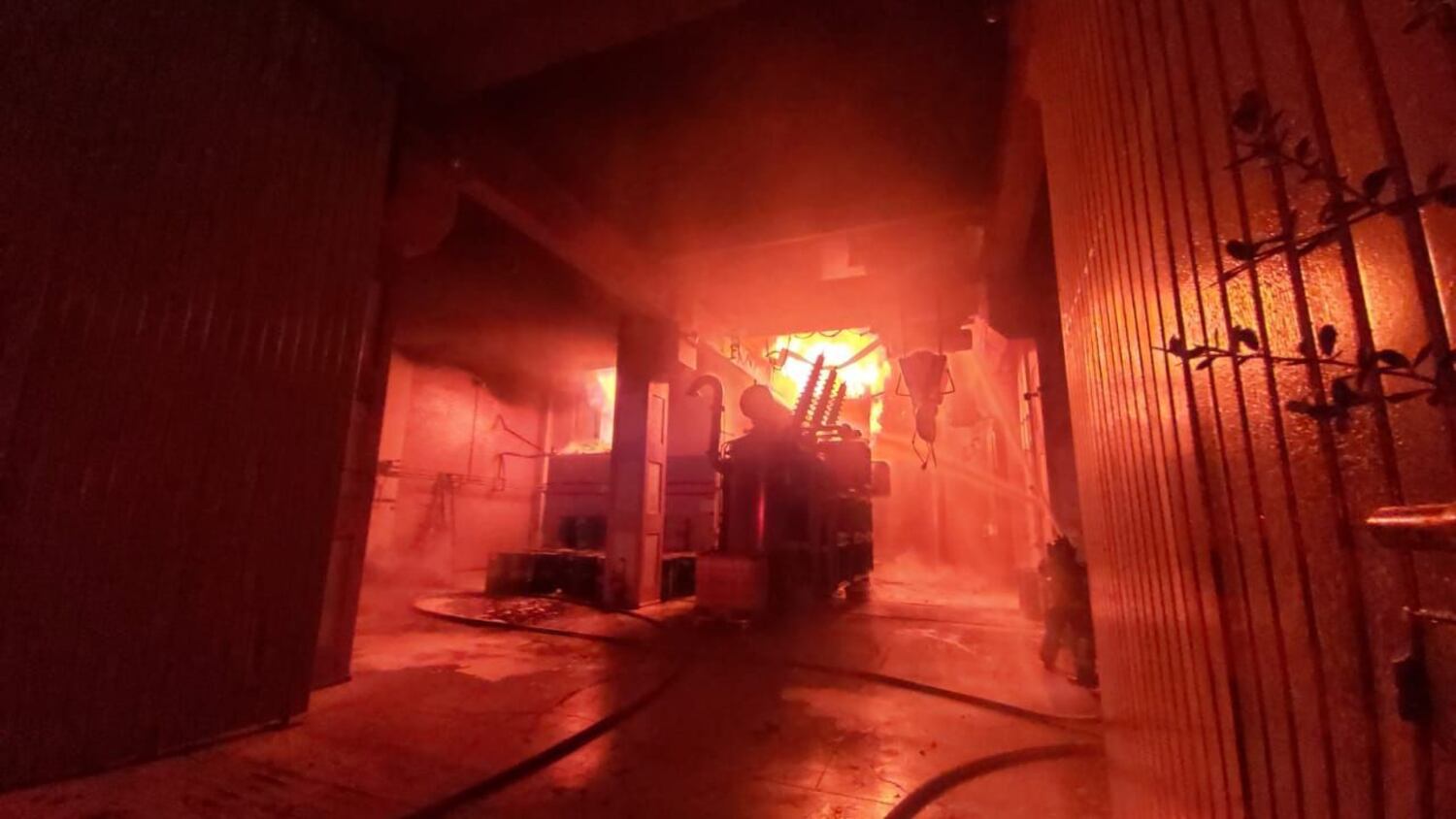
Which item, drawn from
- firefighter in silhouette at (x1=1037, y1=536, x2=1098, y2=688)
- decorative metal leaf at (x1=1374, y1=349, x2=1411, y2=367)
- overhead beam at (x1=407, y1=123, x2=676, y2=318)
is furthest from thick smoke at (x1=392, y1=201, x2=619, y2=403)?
firefighter in silhouette at (x1=1037, y1=536, x2=1098, y2=688)

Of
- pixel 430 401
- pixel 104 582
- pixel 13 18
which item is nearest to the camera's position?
pixel 13 18

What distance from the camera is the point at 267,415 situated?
12.1 feet

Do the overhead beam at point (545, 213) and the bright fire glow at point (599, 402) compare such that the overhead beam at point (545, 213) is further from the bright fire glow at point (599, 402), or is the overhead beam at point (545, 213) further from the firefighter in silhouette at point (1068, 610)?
the bright fire glow at point (599, 402)

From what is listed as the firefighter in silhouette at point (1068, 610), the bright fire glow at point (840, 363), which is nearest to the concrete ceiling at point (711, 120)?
the firefighter in silhouette at point (1068, 610)

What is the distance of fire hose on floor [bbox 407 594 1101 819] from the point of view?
111 inches

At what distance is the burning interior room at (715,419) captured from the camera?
1019 mm

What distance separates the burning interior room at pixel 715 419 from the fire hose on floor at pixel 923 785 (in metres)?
0.04

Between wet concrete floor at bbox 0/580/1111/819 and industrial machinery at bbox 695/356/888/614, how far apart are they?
1564mm

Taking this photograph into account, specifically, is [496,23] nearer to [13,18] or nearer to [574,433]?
[13,18]

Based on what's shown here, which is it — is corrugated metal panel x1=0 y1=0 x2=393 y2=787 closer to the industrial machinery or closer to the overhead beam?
the overhead beam

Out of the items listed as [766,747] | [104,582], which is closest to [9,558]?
[104,582]

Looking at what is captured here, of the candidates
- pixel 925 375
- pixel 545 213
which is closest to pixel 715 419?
pixel 925 375

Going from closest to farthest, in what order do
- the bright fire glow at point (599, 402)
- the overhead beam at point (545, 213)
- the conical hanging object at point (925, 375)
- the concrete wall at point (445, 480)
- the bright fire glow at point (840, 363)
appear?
the overhead beam at point (545, 213)
the conical hanging object at point (925, 375)
the concrete wall at point (445, 480)
the bright fire glow at point (840, 363)
the bright fire glow at point (599, 402)

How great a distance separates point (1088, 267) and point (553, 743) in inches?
150
